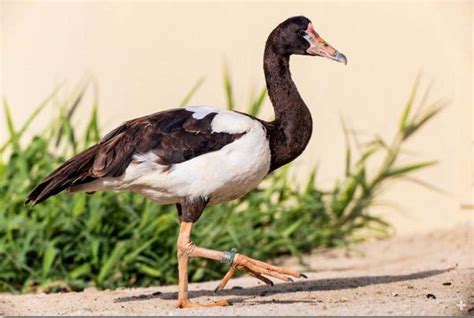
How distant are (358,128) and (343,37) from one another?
83cm

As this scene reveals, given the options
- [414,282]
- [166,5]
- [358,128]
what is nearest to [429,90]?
[358,128]

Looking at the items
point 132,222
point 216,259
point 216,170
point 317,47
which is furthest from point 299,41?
point 132,222

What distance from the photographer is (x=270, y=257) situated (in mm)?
10539

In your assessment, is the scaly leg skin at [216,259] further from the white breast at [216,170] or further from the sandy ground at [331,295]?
the white breast at [216,170]

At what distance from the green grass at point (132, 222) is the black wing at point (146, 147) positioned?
1373mm

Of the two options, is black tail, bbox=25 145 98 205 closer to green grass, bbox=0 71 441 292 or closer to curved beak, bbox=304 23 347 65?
green grass, bbox=0 71 441 292

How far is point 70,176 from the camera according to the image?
7949 millimetres

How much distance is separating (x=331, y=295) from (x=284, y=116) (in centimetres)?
114

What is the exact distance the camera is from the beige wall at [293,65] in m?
11.8

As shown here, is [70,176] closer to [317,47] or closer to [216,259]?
[216,259]

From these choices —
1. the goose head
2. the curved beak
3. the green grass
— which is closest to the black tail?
the green grass

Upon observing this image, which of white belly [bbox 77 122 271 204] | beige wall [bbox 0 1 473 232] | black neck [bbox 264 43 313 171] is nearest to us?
white belly [bbox 77 122 271 204]

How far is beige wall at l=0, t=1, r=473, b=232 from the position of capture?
38.7 feet

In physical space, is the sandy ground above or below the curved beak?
below
